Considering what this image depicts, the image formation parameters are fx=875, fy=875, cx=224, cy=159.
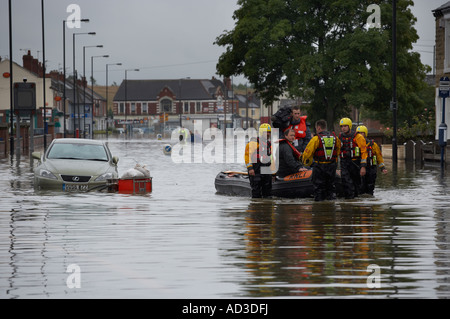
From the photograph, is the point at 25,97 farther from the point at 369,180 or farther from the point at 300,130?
the point at 369,180

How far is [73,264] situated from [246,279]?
7.06 ft

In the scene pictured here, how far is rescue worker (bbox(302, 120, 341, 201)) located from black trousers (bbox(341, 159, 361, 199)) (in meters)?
0.99

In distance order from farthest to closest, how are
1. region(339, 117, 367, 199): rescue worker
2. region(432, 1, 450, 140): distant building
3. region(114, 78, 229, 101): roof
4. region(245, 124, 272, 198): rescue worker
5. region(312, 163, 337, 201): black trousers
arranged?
region(114, 78, 229, 101): roof < region(432, 1, 450, 140): distant building < region(339, 117, 367, 199): rescue worker < region(245, 124, 272, 198): rescue worker < region(312, 163, 337, 201): black trousers

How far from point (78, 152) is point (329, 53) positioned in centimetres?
3117

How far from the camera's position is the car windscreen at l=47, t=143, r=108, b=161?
22312mm

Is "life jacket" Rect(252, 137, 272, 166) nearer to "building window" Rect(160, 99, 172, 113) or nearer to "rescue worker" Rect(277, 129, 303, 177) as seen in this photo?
"rescue worker" Rect(277, 129, 303, 177)

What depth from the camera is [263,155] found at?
18.6 meters

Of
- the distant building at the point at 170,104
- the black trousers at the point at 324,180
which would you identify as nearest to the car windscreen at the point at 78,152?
the black trousers at the point at 324,180

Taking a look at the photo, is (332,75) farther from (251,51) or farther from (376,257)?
(376,257)

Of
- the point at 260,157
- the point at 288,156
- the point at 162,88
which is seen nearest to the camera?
the point at 260,157

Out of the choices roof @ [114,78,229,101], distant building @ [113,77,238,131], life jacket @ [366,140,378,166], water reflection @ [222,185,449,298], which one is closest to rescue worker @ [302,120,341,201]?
water reflection @ [222,185,449,298]

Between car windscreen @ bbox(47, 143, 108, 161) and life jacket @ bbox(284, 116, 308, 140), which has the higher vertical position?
life jacket @ bbox(284, 116, 308, 140)

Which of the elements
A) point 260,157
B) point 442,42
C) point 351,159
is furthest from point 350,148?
point 442,42

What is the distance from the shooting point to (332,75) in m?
52.2
